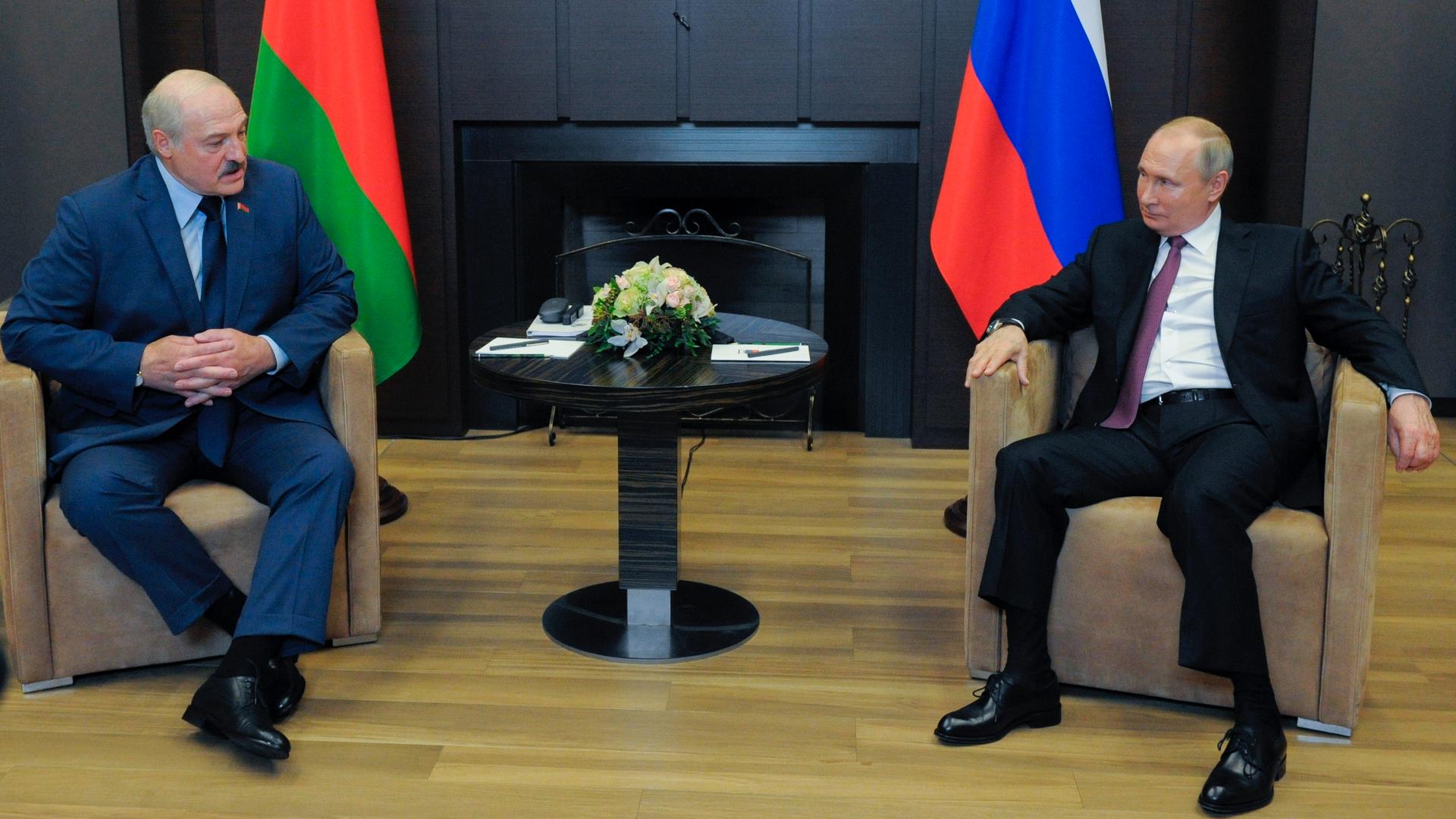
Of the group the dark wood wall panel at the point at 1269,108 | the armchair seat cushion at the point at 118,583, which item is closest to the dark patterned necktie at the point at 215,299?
the armchair seat cushion at the point at 118,583

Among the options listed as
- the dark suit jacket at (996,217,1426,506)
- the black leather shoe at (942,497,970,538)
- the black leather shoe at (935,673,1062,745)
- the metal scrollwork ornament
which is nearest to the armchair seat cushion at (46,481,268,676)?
the black leather shoe at (935,673,1062,745)

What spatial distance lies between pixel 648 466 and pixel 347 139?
156cm

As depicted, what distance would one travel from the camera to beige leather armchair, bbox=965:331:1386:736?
8.26 ft

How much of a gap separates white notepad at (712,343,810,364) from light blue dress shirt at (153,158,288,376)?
3.19 feet

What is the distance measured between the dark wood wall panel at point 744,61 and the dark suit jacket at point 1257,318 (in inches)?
75.4

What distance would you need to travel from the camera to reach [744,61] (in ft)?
15.2

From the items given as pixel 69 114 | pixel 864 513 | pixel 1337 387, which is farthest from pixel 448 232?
pixel 1337 387

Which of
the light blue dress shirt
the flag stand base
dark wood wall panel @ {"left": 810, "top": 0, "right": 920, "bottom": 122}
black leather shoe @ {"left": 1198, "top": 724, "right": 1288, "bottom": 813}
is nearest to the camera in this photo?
black leather shoe @ {"left": 1198, "top": 724, "right": 1288, "bottom": 813}

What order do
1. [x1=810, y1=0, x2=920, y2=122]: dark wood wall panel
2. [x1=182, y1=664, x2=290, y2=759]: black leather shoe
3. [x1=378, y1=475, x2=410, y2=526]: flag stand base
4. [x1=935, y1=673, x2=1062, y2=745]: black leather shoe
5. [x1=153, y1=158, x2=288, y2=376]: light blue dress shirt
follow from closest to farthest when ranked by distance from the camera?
1. [x1=182, y1=664, x2=290, y2=759]: black leather shoe
2. [x1=935, y1=673, x2=1062, y2=745]: black leather shoe
3. [x1=153, y1=158, x2=288, y2=376]: light blue dress shirt
4. [x1=378, y1=475, x2=410, y2=526]: flag stand base
5. [x1=810, y1=0, x2=920, y2=122]: dark wood wall panel

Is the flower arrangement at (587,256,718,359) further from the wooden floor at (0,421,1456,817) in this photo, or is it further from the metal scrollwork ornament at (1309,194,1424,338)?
the metal scrollwork ornament at (1309,194,1424,338)

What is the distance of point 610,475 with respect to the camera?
4.52 meters

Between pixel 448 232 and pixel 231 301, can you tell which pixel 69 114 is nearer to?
pixel 448 232

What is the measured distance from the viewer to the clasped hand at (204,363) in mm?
2795

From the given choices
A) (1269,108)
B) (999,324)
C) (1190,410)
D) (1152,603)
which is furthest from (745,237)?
(1152,603)
